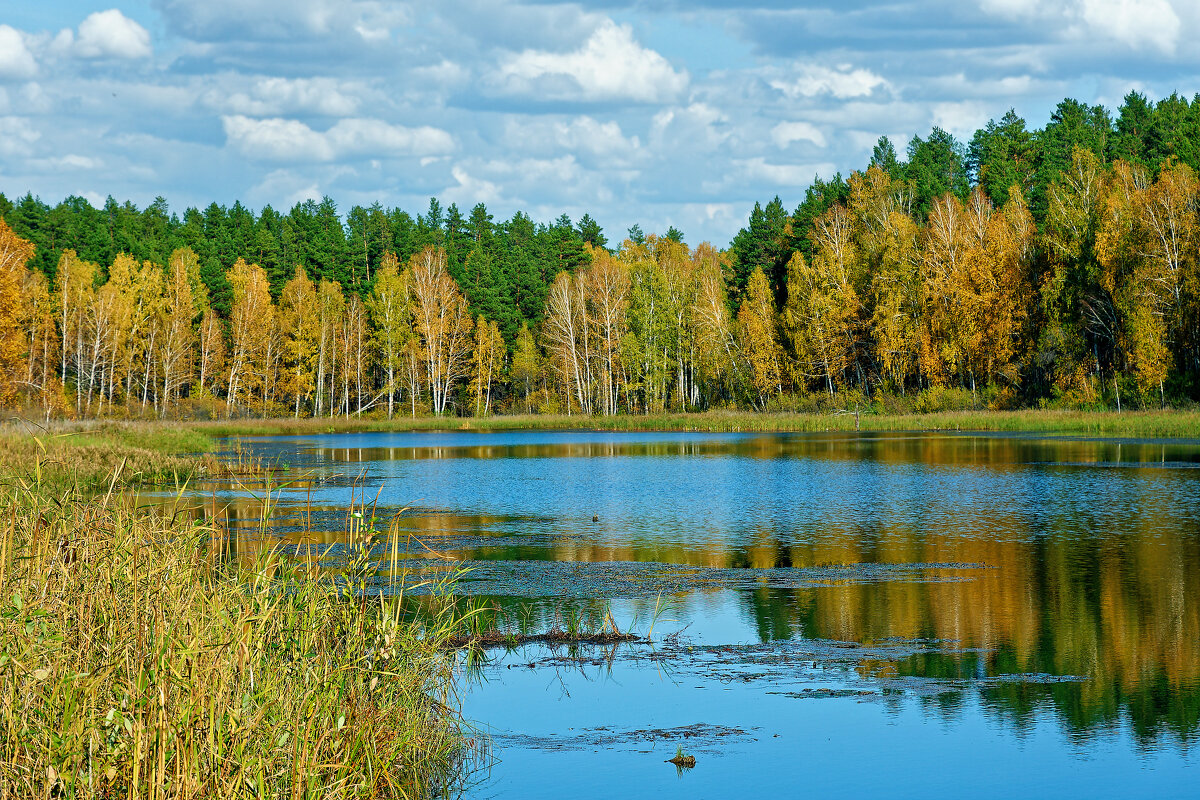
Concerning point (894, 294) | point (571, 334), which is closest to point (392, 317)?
point (571, 334)

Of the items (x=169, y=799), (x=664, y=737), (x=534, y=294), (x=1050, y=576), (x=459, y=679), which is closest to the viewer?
(x=169, y=799)

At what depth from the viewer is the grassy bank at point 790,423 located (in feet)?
171

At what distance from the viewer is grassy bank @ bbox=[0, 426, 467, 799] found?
19.9 feet

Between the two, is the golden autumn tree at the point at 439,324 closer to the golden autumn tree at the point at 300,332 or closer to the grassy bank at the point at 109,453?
the golden autumn tree at the point at 300,332

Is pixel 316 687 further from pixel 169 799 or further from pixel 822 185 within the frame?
pixel 822 185

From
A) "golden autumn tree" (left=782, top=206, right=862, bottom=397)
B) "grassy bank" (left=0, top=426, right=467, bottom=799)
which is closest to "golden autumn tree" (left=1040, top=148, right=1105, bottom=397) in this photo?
"golden autumn tree" (left=782, top=206, right=862, bottom=397)

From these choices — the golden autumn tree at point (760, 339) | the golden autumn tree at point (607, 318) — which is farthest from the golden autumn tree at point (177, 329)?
the golden autumn tree at point (760, 339)

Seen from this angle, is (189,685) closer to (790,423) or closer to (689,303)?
(790,423)

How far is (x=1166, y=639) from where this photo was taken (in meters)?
12.2

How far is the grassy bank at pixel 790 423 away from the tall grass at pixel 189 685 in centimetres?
4780

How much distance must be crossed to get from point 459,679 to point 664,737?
2695mm

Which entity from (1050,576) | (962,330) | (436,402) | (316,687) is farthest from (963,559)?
(436,402)

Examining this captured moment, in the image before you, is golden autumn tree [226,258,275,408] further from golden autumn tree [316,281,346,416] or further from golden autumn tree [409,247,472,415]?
golden autumn tree [409,247,472,415]

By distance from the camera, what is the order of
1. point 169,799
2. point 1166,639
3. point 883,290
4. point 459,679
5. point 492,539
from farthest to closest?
1. point 883,290
2. point 492,539
3. point 1166,639
4. point 459,679
5. point 169,799
